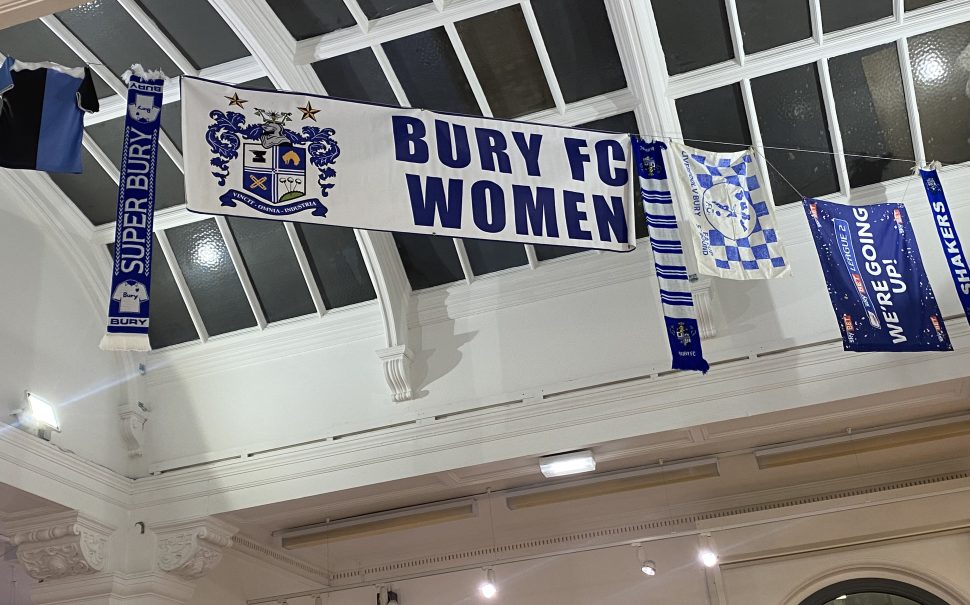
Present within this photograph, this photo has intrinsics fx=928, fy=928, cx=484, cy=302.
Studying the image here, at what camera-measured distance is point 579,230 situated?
21.6 ft

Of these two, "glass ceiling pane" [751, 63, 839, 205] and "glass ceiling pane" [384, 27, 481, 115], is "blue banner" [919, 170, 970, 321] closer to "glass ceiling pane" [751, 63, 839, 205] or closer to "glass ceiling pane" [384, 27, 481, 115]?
"glass ceiling pane" [751, 63, 839, 205]

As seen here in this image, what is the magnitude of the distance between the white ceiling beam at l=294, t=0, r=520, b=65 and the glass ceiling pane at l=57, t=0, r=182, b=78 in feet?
4.05

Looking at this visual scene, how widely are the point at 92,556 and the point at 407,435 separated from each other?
3443 mm

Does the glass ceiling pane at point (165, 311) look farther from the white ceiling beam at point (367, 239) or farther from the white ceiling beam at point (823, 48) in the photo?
the white ceiling beam at point (823, 48)

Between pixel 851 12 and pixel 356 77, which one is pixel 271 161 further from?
pixel 851 12

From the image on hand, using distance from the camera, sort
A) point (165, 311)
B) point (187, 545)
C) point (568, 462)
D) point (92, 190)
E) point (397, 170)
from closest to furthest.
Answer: point (397, 170)
point (568, 462)
point (92, 190)
point (187, 545)
point (165, 311)

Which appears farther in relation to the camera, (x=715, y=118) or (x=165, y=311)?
(x=165, y=311)

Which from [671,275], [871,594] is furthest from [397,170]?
[871,594]

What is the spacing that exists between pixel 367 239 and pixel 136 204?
336cm

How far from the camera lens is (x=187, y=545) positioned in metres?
9.90

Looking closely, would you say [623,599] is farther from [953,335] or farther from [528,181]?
[528,181]

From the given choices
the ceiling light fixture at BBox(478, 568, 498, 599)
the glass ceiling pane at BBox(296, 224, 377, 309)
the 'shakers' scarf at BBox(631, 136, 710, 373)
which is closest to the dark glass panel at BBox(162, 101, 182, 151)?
the glass ceiling pane at BBox(296, 224, 377, 309)

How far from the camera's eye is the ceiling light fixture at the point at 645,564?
10.3m

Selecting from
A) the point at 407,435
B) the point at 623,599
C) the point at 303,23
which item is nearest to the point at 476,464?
the point at 407,435
